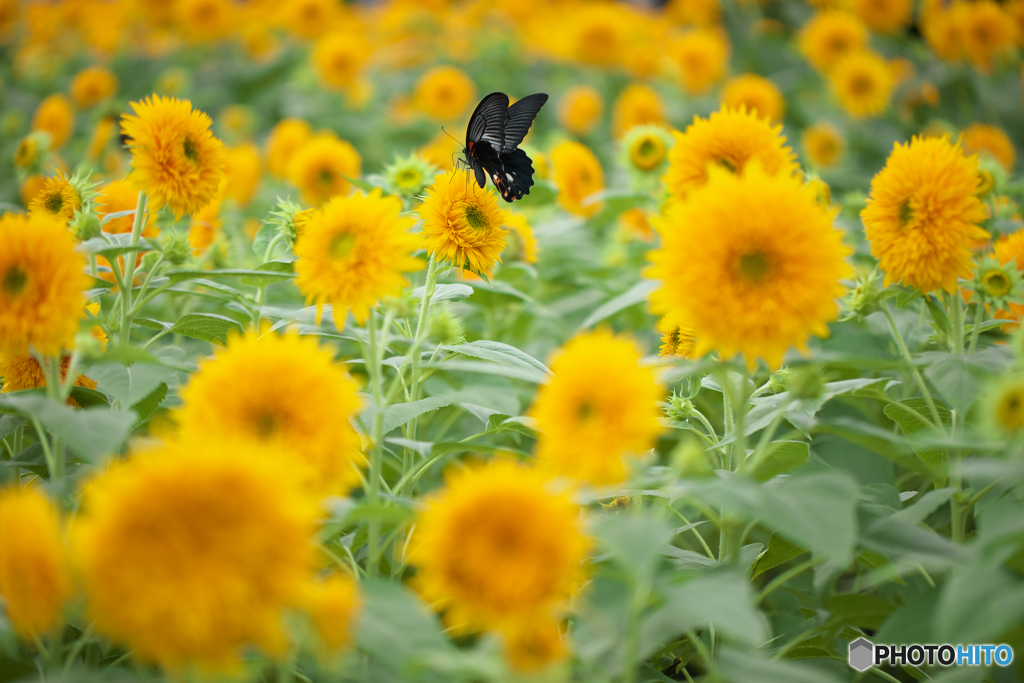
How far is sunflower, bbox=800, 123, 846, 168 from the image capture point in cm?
334

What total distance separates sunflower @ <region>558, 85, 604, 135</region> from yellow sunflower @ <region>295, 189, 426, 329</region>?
302 cm

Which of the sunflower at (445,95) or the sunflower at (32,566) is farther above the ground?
the sunflower at (445,95)

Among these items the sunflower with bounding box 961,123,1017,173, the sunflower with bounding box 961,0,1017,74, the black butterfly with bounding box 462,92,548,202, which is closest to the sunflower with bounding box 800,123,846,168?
the sunflower with bounding box 961,123,1017,173

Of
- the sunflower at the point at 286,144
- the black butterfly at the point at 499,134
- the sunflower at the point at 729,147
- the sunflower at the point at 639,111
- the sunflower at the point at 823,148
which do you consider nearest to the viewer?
the sunflower at the point at 729,147

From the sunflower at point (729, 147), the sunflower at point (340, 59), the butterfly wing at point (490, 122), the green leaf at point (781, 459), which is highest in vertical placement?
the sunflower at point (340, 59)

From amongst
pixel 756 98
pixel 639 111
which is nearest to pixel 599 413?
pixel 756 98

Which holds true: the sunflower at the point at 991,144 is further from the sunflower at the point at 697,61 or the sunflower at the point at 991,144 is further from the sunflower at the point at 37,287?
the sunflower at the point at 37,287

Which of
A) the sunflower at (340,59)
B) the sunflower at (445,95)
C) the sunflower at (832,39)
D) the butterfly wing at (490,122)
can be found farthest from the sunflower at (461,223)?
the sunflower at (832,39)

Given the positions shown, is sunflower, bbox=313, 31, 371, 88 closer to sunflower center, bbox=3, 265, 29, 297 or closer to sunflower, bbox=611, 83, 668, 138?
sunflower, bbox=611, 83, 668, 138

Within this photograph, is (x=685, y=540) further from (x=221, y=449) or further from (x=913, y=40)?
(x=913, y=40)

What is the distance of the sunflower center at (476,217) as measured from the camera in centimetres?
131

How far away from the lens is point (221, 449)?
0.78 m

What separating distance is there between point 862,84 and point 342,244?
11.2 feet

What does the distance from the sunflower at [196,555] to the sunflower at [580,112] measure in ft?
11.4
